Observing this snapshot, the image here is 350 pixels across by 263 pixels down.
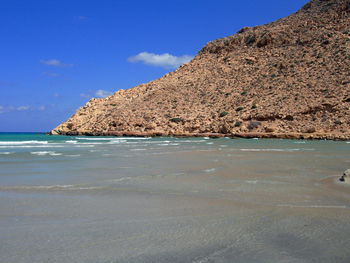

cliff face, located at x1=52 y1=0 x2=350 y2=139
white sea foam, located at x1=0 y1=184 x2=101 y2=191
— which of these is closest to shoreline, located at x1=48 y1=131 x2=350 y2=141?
cliff face, located at x1=52 y1=0 x2=350 y2=139

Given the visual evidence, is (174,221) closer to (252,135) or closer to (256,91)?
(252,135)

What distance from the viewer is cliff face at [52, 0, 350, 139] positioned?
38.3 meters

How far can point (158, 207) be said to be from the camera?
5141mm

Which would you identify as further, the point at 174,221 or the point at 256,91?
the point at 256,91

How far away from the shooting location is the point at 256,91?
45.8m

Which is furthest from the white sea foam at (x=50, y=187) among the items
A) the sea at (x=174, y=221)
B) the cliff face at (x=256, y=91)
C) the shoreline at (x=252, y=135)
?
the cliff face at (x=256, y=91)

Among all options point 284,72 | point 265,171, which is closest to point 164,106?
point 284,72

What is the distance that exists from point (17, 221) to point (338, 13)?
59873 mm

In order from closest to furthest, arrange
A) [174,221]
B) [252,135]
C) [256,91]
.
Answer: [174,221], [252,135], [256,91]

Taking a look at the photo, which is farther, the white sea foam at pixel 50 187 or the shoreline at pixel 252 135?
the shoreline at pixel 252 135

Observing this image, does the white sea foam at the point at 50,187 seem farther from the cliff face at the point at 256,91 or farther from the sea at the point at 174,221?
the cliff face at the point at 256,91

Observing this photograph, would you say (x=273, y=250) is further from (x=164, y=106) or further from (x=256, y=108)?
(x=164, y=106)

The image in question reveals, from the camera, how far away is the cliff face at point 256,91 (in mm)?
38344

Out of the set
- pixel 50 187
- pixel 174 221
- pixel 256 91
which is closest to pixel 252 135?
pixel 256 91
